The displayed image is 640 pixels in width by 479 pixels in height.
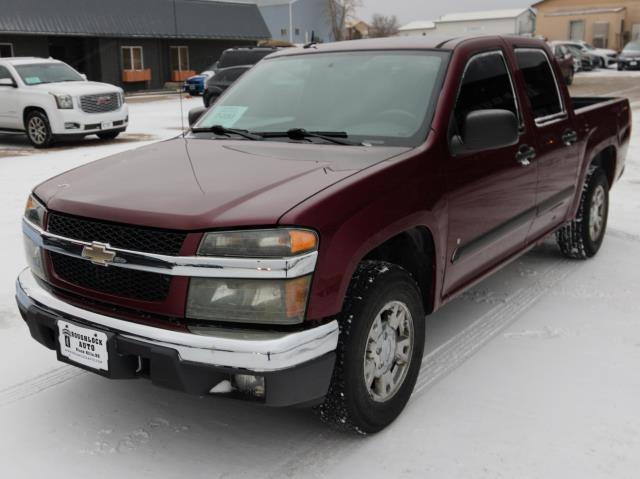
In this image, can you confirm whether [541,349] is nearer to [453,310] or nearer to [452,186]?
[453,310]

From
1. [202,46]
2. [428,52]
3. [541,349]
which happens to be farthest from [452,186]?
[202,46]

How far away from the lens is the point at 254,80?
4.48 m

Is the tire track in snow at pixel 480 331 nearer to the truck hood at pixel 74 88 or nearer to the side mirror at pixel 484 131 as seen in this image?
the side mirror at pixel 484 131

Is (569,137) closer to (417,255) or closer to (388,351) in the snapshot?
(417,255)

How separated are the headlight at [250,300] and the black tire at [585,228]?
3473mm

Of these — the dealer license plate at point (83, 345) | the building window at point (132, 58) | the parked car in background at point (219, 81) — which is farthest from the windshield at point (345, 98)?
the building window at point (132, 58)

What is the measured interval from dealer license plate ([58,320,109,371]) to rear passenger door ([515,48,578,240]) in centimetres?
285

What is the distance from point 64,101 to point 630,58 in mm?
30552

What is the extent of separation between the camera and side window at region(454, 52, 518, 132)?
3822 mm

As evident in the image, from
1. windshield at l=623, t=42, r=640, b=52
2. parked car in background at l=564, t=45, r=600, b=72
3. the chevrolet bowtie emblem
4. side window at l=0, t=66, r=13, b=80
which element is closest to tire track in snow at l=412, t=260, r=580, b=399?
the chevrolet bowtie emblem

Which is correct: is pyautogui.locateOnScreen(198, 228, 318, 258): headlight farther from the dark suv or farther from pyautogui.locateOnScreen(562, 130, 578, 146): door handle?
the dark suv

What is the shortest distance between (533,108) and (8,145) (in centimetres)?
1251

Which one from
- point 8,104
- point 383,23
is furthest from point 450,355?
point 383,23

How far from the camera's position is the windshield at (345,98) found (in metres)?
3.65
